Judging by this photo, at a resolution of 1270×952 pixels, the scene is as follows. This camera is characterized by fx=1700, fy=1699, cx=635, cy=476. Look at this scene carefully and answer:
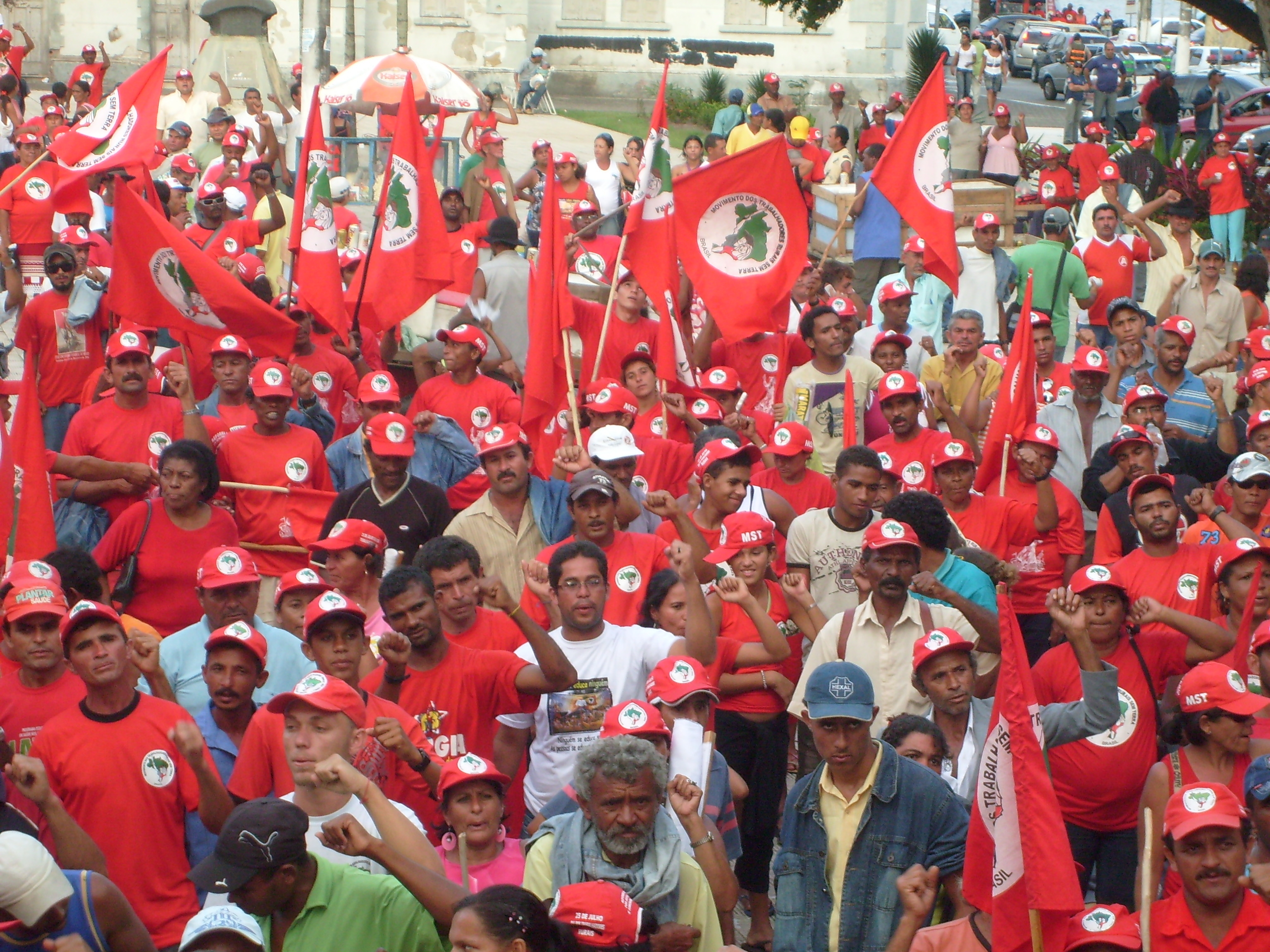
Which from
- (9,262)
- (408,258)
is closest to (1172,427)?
(408,258)

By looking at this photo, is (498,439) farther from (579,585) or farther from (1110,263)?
(1110,263)

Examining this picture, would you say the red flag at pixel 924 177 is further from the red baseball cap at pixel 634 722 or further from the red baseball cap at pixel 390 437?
the red baseball cap at pixel 634 722

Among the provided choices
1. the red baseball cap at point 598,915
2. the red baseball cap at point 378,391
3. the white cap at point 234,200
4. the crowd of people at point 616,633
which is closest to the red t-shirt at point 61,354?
the crowd of people at point 616,633

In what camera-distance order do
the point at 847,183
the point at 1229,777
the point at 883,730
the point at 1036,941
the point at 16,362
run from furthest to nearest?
the point at 847,183 → the point at 16,362 → the point at 883,730 → the point at 1229,777 → the point at 1036,941

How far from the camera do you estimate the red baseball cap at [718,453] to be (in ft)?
24.9

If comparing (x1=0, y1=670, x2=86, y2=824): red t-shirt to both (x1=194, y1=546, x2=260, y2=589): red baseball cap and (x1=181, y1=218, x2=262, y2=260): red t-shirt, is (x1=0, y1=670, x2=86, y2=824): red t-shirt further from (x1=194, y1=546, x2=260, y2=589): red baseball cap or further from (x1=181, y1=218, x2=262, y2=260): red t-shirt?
(x1=181, y1=218, x2=262, y2=260): red t-shirt

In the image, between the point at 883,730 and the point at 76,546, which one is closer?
the point at 883,730

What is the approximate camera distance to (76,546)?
7.13 metres

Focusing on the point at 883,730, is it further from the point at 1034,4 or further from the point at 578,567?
the point at 1034,4

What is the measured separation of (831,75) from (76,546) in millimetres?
32315

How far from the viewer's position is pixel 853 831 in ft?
16.5

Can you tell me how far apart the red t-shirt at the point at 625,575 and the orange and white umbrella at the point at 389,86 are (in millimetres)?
12397

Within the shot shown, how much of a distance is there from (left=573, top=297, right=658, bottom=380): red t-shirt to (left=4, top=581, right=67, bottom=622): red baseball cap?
Answer: 4473mm

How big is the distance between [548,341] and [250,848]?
483 cm
